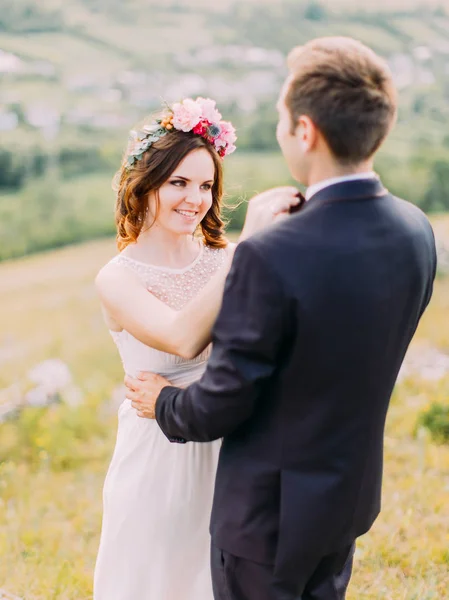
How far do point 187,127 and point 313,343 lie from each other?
109 centimetres

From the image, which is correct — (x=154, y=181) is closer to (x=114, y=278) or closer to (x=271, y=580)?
(x=114, y=278)

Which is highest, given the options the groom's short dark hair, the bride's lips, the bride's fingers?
the groom's short dark hair

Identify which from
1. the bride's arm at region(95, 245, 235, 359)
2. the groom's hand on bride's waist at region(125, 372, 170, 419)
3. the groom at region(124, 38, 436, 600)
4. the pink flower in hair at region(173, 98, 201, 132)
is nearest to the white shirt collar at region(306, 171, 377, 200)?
the groom at region(124, 38, 436, 600)

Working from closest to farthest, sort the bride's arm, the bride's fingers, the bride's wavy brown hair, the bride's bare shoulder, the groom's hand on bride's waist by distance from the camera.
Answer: the bride's fingers < the bride's arm < the groom's hand on bride's waist < the bride's bare shoulder < the bride's wavy brown hair

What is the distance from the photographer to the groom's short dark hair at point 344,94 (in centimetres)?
165

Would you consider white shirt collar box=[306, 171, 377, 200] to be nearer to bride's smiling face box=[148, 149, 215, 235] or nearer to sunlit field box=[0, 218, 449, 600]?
bride's smiling face box=[148, 149, 215, 235]

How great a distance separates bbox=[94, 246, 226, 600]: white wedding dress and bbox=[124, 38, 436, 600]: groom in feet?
1.66

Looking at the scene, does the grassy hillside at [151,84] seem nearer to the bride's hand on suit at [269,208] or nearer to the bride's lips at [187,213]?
the bride's lips at [187,213]

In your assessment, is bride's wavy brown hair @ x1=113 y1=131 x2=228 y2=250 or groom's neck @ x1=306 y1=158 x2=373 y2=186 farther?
bride's wavy brown hair @ x1=113 y1=131 x2=228 y2=250

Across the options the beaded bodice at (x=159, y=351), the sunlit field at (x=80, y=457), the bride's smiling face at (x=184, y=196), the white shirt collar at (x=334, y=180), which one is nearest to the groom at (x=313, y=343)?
the white shirt collar at (x=334, y=180)

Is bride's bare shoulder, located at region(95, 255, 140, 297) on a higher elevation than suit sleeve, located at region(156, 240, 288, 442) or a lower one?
lower

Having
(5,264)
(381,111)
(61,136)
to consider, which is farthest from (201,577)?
(61,136)

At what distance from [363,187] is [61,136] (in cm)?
651

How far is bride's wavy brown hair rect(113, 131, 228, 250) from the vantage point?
252cm
